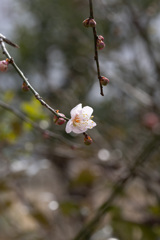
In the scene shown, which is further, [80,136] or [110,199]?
[80,136]

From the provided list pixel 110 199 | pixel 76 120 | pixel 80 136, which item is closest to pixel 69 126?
pixel 76 120

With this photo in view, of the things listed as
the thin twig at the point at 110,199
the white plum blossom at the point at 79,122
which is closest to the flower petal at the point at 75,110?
→ the white plum blossom at the point at 79,122

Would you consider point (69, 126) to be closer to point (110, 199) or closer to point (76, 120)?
point (76, 120)

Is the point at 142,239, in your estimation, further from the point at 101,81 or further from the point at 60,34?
the point at 60,34

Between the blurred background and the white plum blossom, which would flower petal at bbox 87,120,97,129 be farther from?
the blurred background

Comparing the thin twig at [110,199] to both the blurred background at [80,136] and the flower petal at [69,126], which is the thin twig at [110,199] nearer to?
the blurred background at [80,136]

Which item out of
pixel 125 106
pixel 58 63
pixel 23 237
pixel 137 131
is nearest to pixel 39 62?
pixel 58 63

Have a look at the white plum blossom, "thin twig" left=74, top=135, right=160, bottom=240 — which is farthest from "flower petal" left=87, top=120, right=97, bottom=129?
"thin twig" left=74, top=135, right=160, bottom=240
